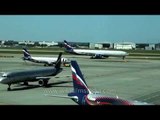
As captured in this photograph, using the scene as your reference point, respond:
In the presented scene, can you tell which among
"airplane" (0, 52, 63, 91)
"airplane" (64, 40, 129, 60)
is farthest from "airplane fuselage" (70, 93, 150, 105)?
"airplane" (64, 40, 129, 60)

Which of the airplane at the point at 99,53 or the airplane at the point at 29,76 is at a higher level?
the airplane at the point at 29,76

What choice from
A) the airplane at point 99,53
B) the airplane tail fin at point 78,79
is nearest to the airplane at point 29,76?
the airplane tail fin at point 78,79

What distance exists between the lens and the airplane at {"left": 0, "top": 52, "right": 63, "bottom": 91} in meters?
23.5

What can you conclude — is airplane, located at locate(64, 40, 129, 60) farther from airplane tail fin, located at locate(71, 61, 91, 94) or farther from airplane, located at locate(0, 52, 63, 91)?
airplane tail fin, located at locate(71, 61, 91, 94)

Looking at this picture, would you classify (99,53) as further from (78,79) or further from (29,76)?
(78,79)

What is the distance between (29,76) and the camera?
25594 mm

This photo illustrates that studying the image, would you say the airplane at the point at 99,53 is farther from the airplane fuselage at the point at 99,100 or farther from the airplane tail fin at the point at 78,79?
the airplane fuselage at the point at 99,100

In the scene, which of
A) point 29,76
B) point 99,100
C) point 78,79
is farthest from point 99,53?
point 99,100

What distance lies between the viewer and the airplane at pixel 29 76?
23520 mm

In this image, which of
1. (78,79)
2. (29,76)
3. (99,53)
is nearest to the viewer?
(78,79)
